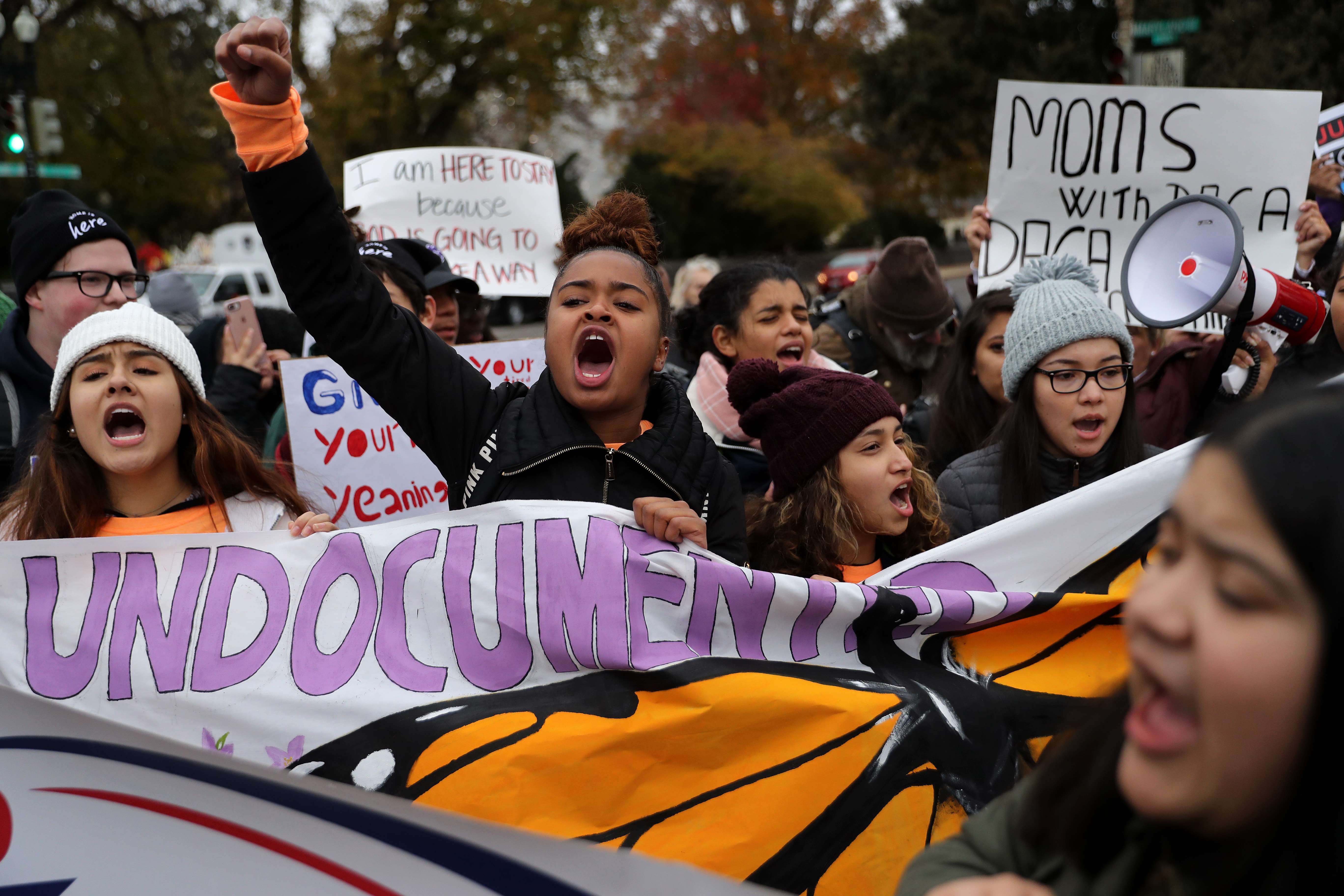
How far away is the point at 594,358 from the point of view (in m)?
2.47

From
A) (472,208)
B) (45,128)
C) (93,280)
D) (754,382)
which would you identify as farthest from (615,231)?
(45,128)

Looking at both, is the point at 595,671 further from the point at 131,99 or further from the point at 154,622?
the point at 131,99

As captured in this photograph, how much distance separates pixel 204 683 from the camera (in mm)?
2164

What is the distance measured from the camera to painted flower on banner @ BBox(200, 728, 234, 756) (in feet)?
6.98

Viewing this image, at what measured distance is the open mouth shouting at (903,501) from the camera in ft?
9.07

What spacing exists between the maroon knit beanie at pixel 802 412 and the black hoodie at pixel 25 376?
1990 mm

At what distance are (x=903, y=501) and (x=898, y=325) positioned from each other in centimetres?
230

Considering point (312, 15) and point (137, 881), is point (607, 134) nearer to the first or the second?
point (312, 15)

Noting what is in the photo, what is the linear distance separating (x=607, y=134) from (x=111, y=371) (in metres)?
32.2

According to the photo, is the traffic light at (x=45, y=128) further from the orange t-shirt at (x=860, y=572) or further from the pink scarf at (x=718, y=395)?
the orange t-shirt at (x=860, y=572)

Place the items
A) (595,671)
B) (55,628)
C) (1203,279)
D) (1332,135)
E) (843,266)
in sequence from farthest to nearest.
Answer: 1. (843,266)
2. (1332,135)
3. (1203,279)
4. (55,628)
5. (595,671)

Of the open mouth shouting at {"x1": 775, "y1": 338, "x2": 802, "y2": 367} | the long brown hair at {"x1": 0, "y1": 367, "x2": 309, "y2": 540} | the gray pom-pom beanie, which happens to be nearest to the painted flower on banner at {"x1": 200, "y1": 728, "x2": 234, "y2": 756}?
the long brown hair at {"x1": 0, "y1": 367, "x2": 309, "y2": 540}

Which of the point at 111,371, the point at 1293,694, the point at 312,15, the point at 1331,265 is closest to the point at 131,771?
the point at 111,371

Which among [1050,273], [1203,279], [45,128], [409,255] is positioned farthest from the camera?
[45,128]
